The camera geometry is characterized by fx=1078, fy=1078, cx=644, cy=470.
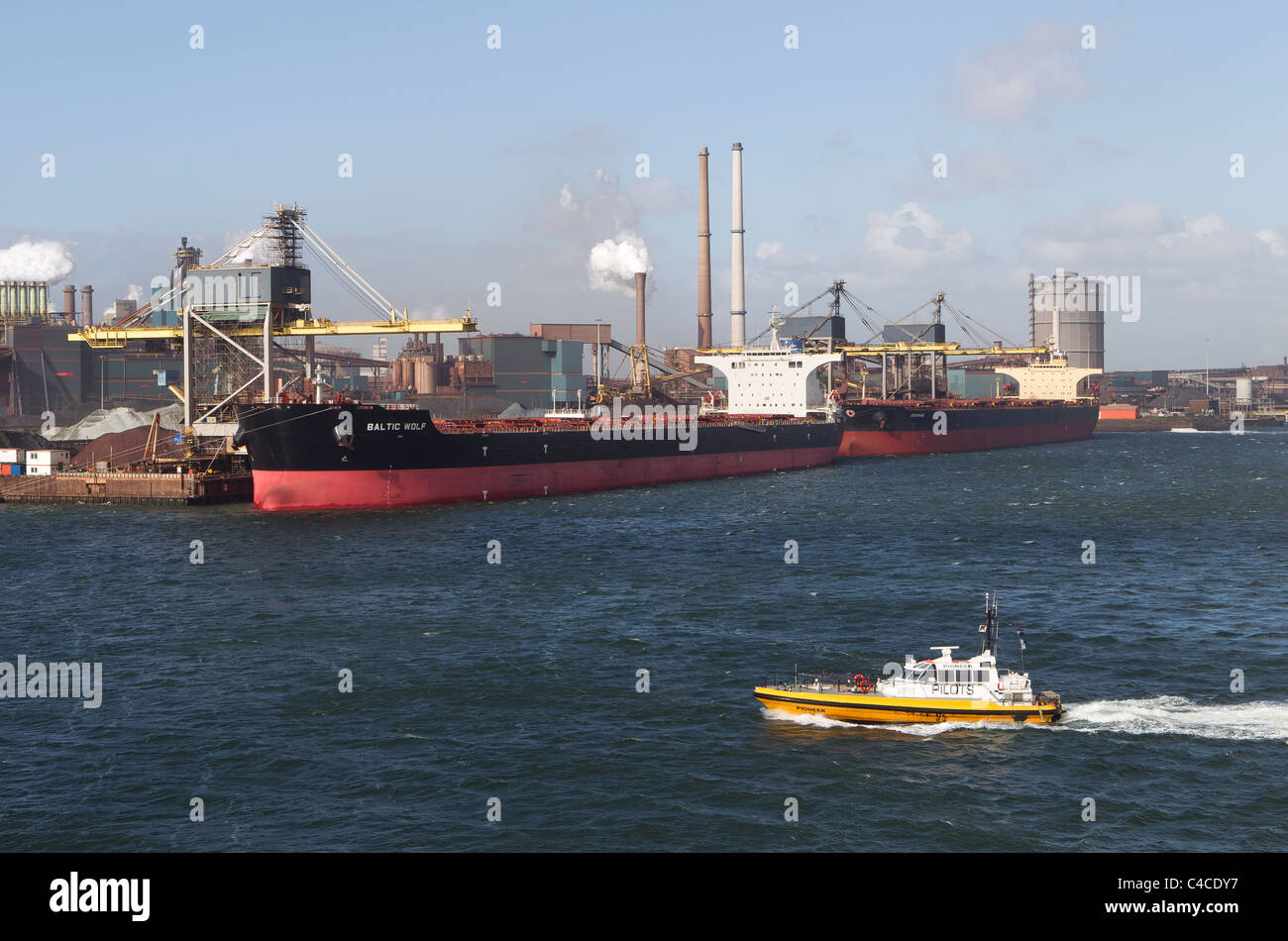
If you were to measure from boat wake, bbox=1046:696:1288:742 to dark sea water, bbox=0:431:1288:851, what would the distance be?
0.11 metres

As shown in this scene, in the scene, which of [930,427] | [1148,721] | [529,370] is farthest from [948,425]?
[1148,721]

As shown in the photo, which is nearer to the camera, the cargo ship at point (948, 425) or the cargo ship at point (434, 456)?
the cargo ship at point (434, 456)

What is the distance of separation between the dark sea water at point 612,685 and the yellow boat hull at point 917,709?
1.33 feet

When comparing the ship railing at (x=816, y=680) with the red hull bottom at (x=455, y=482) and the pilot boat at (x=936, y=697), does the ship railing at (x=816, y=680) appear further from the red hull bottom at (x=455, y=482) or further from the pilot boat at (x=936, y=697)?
the red hull bottom at (x=455, y=482)

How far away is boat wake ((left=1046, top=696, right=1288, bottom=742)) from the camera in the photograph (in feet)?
89.5

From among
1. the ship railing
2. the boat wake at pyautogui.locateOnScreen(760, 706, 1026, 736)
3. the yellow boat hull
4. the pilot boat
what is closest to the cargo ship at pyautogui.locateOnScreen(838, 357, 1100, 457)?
the ship railing

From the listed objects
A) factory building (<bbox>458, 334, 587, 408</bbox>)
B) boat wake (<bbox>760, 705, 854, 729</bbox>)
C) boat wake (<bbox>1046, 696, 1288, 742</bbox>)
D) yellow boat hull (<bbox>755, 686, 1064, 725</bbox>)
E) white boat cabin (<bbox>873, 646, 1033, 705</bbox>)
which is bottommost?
boat wake (<bbox>1046, 696, 1288, 742</bbox>)

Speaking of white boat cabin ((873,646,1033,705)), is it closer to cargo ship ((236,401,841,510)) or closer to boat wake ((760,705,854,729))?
boat wake ((760,705,854,729))

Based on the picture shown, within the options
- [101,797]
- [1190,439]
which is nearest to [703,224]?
[1190,439]

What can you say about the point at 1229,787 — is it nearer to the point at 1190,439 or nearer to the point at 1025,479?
the point at 1025,479

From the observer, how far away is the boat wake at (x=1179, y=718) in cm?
2727

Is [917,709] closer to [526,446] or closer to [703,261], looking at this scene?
[526,446]

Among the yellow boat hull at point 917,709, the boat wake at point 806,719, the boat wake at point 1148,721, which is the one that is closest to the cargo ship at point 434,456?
the boat wake at point 806,719
